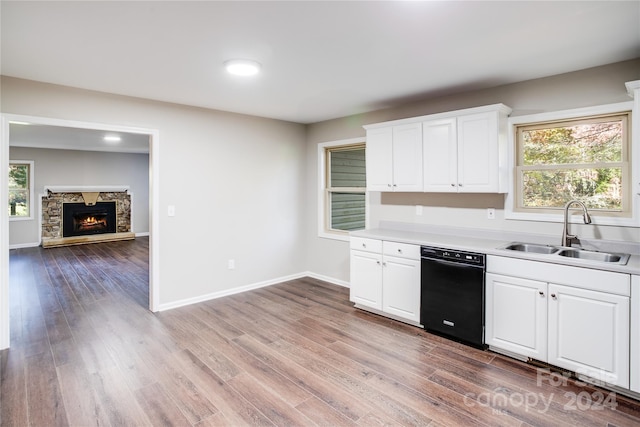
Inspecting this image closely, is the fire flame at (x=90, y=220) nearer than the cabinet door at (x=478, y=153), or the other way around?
the cabinet door at (x=478, y=153)

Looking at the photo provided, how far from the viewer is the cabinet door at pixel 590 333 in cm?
232

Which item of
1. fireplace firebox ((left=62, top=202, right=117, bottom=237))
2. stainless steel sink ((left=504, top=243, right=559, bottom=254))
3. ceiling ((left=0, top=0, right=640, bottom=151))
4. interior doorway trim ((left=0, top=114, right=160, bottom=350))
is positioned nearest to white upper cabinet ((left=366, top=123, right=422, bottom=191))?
ceiling ((left=0, top=0, right=640, bottom=151))

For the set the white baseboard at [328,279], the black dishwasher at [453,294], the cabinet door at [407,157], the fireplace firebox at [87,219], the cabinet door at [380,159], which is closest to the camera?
the black dishwasher at [453,294]

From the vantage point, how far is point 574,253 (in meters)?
2.86

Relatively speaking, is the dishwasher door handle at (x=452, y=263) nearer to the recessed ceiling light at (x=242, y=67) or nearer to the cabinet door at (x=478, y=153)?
the cabinet door at (x=478, y=153)

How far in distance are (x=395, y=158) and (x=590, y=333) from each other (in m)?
2.31

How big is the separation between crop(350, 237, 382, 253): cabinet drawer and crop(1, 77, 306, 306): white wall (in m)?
1.56

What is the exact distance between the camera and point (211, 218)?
4434 mm

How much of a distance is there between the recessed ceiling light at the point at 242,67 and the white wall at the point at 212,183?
59.8 inches

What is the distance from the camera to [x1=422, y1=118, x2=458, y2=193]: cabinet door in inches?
134

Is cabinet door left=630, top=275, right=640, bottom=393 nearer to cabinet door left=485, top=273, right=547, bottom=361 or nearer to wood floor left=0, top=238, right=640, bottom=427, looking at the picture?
wood floor left=0, top=238, right=640, bottom=427

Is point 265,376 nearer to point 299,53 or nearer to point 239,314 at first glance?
point 239,314

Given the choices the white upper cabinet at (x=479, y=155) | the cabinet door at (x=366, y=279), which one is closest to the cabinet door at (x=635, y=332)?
the white upper cabinet at (x=479, y=155)

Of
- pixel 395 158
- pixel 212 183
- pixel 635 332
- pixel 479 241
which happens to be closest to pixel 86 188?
pixel 212 183
